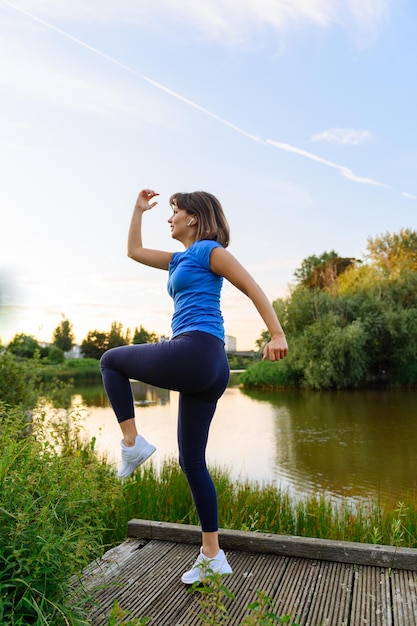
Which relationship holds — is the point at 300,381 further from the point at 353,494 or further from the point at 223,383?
the point at 223,383

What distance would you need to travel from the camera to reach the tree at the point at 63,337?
34.5 metres

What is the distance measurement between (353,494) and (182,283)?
6.88m

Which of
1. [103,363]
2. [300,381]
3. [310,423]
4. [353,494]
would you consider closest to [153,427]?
[310,423]

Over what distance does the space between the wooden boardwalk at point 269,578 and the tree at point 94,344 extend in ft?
83.6

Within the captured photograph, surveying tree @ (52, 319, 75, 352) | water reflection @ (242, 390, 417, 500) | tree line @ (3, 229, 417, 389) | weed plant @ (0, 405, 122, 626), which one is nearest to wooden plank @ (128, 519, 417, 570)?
weed plant @ (0, 405, 122, 626)

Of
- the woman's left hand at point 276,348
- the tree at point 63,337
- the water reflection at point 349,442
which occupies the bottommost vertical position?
the water reflection at point 349,442

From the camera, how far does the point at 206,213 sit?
2473mm

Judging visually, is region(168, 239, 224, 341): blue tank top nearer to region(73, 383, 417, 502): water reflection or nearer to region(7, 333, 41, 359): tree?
region(73, 383, 417, 502): water reflection

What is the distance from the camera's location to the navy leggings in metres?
2.24

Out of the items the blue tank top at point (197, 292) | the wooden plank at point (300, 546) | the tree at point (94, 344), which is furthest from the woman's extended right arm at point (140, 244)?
the tree at point (94, 344)

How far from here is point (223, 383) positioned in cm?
235

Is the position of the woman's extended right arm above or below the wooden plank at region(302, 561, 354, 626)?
above

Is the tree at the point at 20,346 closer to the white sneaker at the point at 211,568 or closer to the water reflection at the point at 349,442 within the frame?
the water reflection at the point at 349,442

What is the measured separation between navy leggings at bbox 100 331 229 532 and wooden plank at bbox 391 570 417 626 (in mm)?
791
